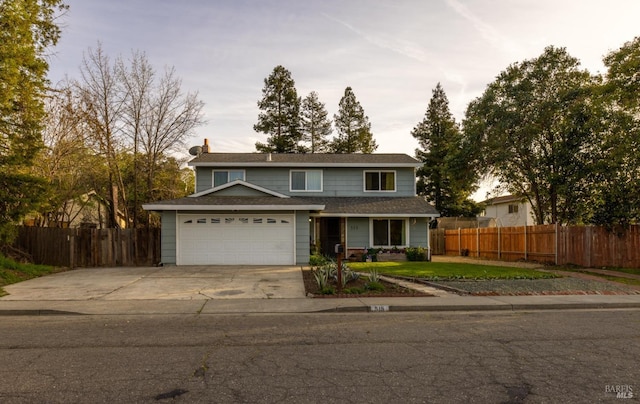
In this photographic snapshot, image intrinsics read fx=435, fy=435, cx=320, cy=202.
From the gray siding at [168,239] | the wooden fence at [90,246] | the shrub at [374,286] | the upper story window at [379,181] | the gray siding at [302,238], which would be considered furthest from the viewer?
the upper story window at [379,181]

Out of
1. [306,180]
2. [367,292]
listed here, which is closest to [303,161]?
[306,180]

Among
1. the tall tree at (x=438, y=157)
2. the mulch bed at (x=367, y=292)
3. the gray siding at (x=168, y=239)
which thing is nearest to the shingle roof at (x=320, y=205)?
the gray siding at (x=168, y=239)

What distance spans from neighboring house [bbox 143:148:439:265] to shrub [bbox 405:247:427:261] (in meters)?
0.50

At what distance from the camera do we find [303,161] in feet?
80.8

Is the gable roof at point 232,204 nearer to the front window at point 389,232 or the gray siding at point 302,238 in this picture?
the gray siding at point 302,238

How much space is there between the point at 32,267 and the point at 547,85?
25.6 metres

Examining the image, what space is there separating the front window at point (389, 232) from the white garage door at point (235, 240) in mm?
5616

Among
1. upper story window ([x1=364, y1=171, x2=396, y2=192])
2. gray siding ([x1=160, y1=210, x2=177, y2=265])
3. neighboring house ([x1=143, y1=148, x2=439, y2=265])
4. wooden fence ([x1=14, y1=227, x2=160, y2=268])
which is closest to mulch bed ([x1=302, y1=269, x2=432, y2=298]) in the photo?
neighboring house ([x1=143, y1=148, x2=439, y2=265])

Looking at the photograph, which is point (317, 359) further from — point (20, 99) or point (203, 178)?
point (203, 178)

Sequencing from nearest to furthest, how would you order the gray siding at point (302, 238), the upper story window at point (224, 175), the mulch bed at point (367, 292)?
the mulch bed at point (367, 292)
the gray siding at point (302, 238)
the upper story window at point (224, 175)

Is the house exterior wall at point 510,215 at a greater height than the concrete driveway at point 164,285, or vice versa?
the house exterior wall at point 510,215

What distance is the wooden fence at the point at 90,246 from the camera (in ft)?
61.7

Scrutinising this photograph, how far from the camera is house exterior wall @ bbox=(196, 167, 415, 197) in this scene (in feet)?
79.1

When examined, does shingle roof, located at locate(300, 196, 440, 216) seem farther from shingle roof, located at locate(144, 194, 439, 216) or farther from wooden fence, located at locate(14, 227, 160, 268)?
wooden fence, located at locate(14, 227, 160, 268)
